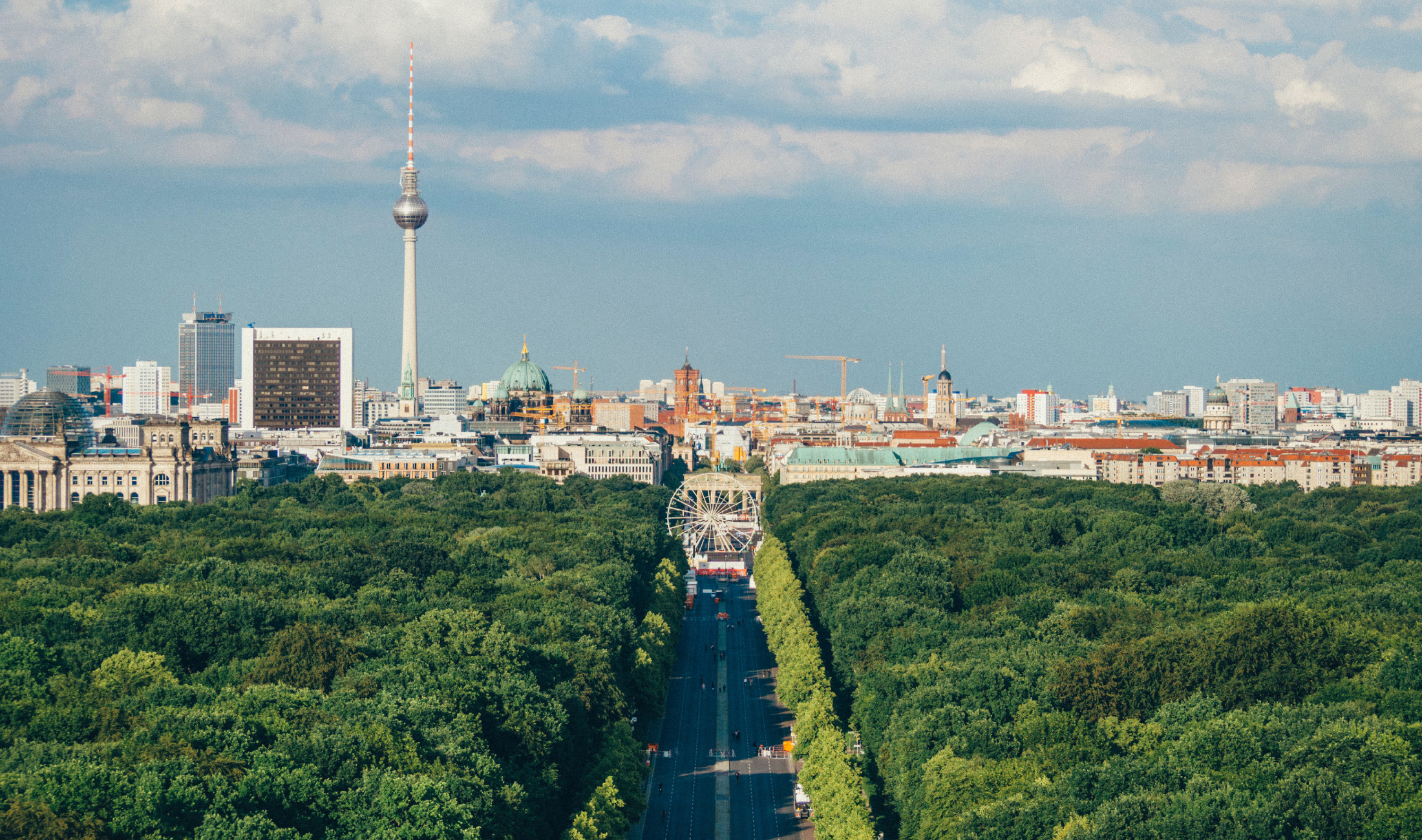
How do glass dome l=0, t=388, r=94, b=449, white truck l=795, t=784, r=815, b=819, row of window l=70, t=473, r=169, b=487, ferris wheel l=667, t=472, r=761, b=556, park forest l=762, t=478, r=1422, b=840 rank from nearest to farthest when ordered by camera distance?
park forest l=762, t=478, r=1422, b=840
white truck l=795, t=784, r=815, b=819
ferris wheel l=667, t=472, r=761, b=556
row of window l=70, t=473, r=169, b=487
glass dome l=0, t=388, r=94, b=449

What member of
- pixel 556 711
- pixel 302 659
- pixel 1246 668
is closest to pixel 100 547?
pixel 302 659

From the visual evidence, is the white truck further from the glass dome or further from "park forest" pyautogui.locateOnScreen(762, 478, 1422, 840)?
the glass dome

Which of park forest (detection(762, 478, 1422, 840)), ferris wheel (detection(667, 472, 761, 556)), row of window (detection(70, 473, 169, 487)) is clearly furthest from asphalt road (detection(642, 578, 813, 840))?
row of window (detection(70, 473, 169, 487))

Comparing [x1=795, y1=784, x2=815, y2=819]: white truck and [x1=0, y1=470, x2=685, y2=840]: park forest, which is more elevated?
[x1=0, y1=470, x2=685, y2=840]: park forest

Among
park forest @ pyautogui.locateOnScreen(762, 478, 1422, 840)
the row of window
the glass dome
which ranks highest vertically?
the glass dome

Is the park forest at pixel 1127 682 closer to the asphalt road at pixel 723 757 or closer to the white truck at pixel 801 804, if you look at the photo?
the white truck at pixel 801 804

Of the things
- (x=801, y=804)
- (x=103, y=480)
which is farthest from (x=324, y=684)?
(x=103, y=480)

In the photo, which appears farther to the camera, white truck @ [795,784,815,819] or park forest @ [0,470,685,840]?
white truck @ [795,784,815,819]
